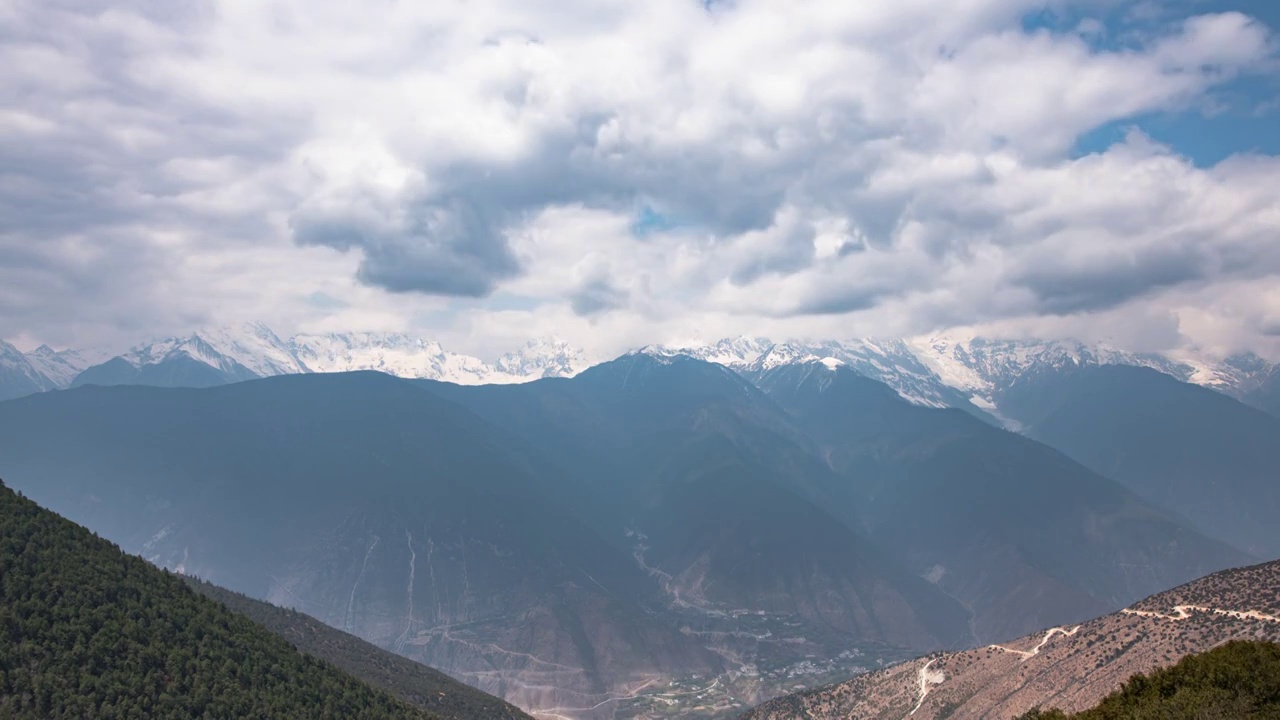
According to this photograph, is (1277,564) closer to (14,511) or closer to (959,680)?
(959,680)

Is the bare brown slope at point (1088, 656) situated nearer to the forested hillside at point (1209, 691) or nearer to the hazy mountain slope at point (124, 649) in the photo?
the forested hillside at point (1209, 691)

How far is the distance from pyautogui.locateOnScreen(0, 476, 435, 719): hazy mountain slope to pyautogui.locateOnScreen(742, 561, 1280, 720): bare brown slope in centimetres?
10208

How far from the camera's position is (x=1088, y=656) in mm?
167625

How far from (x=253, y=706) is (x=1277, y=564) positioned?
176574 millimetres

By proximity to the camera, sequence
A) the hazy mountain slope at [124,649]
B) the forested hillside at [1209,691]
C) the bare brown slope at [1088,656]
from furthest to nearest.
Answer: the bare brown slope at [1088,656], the hazy mountain slope at [124,649], the forested hillside at [1209,691]

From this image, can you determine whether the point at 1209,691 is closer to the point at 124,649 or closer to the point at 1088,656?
the point at 1088,656

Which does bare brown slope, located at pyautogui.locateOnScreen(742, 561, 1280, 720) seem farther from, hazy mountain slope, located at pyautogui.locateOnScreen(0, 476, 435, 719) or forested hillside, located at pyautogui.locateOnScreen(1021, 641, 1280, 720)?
hazy mountain slope, located at pyautogui.locateOnScreen(0, 476, 435, 719)

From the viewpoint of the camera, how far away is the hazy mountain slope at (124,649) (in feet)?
392

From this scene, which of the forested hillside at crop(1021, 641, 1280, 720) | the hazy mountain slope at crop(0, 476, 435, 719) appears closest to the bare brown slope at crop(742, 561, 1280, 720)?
the forested hillside at crop(1021, 641, 1280, 720)

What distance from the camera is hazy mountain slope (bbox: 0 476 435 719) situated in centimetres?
11962

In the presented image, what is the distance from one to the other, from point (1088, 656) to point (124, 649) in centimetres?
15881

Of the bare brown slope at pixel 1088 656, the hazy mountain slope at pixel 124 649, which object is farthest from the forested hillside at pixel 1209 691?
the hazy mountain slope at pixel 124 649

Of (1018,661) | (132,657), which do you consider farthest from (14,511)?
(1018,661)

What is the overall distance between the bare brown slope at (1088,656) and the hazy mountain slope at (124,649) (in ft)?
335
